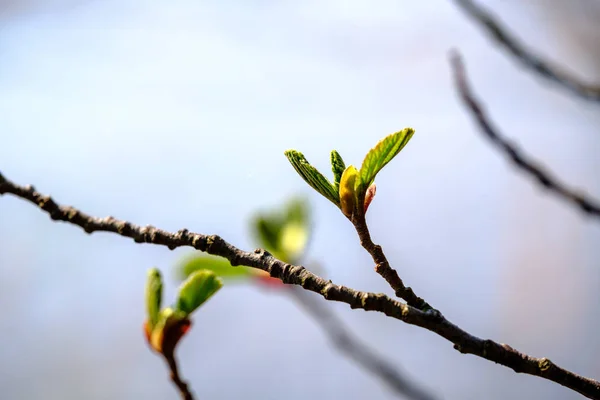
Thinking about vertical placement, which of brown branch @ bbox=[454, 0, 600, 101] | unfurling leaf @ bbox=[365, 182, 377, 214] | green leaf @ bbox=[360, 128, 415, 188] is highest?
brown branch @ bbox=[454, 0, 600, 101]

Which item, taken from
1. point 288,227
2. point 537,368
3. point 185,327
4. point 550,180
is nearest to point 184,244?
point 185,327

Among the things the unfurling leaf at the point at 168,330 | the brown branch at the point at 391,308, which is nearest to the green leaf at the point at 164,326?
the unfurling leaf at the point at 168,330

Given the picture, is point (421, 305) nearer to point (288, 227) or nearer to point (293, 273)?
point (293, 273)

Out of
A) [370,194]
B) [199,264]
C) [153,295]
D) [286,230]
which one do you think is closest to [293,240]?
[286,230]

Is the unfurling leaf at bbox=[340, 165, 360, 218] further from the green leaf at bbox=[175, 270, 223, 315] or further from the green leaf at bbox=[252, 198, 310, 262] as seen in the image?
the green leaf at bbox=[252, 198, 310, 262]

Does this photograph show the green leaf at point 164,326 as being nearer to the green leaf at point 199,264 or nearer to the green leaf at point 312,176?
the green leaf at point 312,176

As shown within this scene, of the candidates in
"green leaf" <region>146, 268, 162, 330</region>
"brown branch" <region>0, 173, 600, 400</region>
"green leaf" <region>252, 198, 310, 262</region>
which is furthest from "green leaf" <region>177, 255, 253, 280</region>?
"brown branch" <region>0, 173, 600, 400</region>
